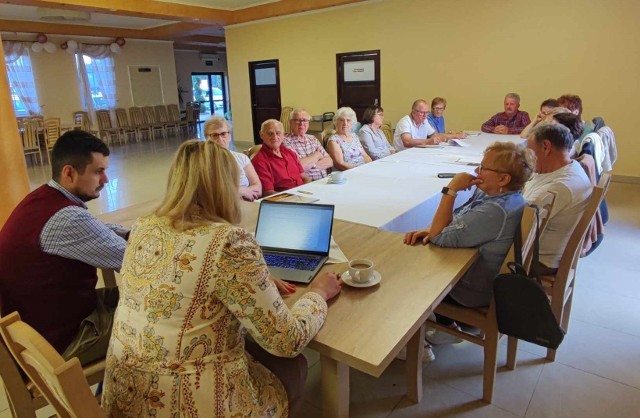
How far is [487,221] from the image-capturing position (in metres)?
1.71

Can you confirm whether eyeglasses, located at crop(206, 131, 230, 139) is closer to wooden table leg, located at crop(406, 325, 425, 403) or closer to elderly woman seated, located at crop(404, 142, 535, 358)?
elderly woman seated, located at crop(404, 142, 535, 358)

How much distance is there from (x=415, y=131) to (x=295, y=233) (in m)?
4.02

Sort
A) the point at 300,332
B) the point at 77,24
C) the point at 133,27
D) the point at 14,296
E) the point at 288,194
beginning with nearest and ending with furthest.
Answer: the point at 300,332 < the point at 14,296 < the point at 288,194 < the point at 77,24 < the point at 133,27

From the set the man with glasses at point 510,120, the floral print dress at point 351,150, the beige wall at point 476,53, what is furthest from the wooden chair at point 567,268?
the beige wall at point 476,53

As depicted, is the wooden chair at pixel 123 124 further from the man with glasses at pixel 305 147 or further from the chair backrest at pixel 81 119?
the man with glasses at pixel 305 147

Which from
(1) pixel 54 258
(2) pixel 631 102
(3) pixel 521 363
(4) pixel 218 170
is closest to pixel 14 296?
(1) pixel 54 258

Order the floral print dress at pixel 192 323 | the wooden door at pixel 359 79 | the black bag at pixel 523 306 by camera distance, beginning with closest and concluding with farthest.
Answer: the floral print dress at pixel 192 323 → the black bag at pixel 523 306 → the wooden door at pixel 359 79

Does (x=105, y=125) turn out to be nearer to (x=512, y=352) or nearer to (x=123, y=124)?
(x=123, y=124)

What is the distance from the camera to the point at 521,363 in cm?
216

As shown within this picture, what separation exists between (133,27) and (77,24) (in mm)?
1354

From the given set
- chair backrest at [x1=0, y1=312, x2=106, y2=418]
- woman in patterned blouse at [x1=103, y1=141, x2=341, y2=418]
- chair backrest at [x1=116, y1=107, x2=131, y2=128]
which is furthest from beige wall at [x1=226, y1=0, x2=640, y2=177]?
chair backrest at [x1=0, y1=312, x2=106, y2=418]

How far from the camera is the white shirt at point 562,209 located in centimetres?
207

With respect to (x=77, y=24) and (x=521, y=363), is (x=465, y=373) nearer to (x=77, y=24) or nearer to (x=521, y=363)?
(x=521, y=363)

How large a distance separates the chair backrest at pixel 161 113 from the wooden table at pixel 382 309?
12.4 metres
